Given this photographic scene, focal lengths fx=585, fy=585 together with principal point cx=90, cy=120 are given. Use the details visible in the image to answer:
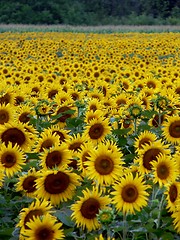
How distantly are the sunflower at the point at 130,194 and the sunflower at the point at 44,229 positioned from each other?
316 mm

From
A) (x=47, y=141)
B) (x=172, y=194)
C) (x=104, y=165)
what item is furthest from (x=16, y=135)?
(x=172, y=194)

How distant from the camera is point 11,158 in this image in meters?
3.13

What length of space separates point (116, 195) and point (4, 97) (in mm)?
2567

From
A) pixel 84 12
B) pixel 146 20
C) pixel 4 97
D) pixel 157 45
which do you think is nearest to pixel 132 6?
pixel 84 12

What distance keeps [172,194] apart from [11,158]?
96 centimetres

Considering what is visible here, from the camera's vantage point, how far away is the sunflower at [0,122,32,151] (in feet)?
11.1

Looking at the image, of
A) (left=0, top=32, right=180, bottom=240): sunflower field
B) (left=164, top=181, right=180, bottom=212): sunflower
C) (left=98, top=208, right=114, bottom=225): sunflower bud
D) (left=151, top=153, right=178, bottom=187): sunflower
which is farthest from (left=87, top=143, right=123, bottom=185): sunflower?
(left=98, top=208, right=114, bottom=225): sunflower bud

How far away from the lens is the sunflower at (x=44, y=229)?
2381 mm

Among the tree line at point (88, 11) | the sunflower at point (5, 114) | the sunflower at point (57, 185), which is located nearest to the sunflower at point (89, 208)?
the sunflower at point (57, 185)

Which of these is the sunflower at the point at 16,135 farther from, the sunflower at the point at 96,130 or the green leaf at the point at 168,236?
the green leaf at the point at 168,236

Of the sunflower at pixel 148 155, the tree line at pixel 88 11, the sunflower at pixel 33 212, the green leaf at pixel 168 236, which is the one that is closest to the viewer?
the sunflower at pixel 33 212

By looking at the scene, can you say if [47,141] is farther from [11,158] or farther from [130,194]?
[130,194]

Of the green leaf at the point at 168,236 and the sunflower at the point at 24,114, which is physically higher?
the sunflower at the point at 24,114

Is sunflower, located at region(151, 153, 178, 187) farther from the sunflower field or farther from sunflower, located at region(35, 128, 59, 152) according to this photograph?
sunflower, located at region(35, 128, 59, 152)
